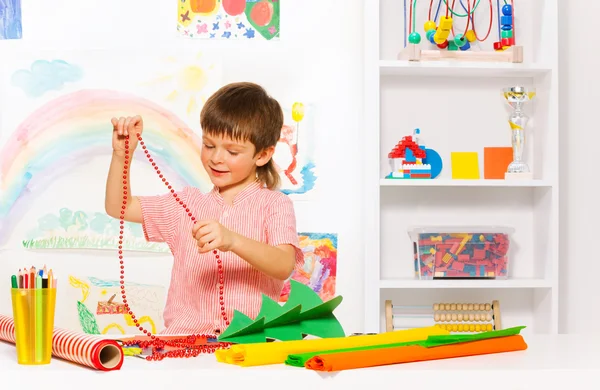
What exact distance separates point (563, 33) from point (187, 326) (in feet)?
6.62

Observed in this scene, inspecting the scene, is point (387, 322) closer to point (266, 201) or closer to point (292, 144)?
point (292, 144)

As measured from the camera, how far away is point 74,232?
2945 mm

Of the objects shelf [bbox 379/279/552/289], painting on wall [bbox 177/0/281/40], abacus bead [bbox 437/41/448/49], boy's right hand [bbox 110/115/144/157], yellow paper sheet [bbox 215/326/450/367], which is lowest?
shelf [bbox 379/279/552/289]

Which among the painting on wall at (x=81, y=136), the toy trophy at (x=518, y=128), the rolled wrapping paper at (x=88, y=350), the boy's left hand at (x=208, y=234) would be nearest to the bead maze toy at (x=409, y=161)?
the toy trophy at (x=518, y=128)

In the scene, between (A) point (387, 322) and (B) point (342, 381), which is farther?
(A) point (387, 322)

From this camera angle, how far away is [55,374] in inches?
38.9

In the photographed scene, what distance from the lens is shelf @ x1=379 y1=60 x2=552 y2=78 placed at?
9.22ft

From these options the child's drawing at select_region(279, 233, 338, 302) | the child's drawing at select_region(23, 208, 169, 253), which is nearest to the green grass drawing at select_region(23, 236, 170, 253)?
the child's drawing at select_region(23, 208, 169, 253)

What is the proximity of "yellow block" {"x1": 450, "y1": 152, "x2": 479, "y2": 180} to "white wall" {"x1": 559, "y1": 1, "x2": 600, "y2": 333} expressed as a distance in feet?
1.09

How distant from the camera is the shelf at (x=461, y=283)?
9.10ft

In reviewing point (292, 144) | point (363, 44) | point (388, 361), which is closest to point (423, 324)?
point (292, 144)

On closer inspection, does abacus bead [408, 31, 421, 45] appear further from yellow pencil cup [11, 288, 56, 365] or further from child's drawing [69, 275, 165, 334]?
yellow pencil cup [11, 288, 56, 365]

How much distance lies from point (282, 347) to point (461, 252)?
6.10ft

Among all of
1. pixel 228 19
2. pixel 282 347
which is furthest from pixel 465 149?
pixel 282 347
